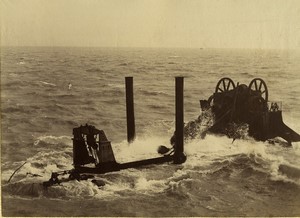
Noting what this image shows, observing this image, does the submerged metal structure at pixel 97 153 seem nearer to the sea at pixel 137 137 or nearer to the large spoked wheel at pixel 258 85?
the sea at pixel 137 137

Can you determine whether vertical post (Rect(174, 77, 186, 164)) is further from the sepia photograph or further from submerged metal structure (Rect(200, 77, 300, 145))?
submerged metal structure (Rect(200, 77, 300, 145))

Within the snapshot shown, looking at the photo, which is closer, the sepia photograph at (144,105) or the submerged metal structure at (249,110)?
the sepia photograph at (144,105)

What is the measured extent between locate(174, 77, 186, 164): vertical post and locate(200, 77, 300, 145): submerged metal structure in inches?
9.4

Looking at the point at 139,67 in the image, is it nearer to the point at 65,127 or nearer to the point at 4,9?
the point at 65,127

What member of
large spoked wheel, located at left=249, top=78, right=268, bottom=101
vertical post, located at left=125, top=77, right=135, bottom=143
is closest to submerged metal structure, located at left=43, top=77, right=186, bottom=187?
vertical post, located at left=125, top=77, right=135, bottom=143

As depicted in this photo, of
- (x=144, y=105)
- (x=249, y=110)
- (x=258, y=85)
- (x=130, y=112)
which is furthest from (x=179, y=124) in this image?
(x=258, y=85)

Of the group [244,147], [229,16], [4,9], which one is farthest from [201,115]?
[4,9]

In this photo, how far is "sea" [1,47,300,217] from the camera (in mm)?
4871

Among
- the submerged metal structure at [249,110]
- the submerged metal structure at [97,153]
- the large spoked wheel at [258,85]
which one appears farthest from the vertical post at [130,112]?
the large spoked wheel at [258,85]

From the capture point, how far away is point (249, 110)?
5.19 metres

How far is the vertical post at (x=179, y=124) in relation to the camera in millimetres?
4992

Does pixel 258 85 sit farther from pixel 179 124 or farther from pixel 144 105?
pixel 144 105

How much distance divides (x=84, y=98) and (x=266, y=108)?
1886 mm

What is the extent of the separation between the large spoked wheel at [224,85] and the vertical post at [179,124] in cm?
39
